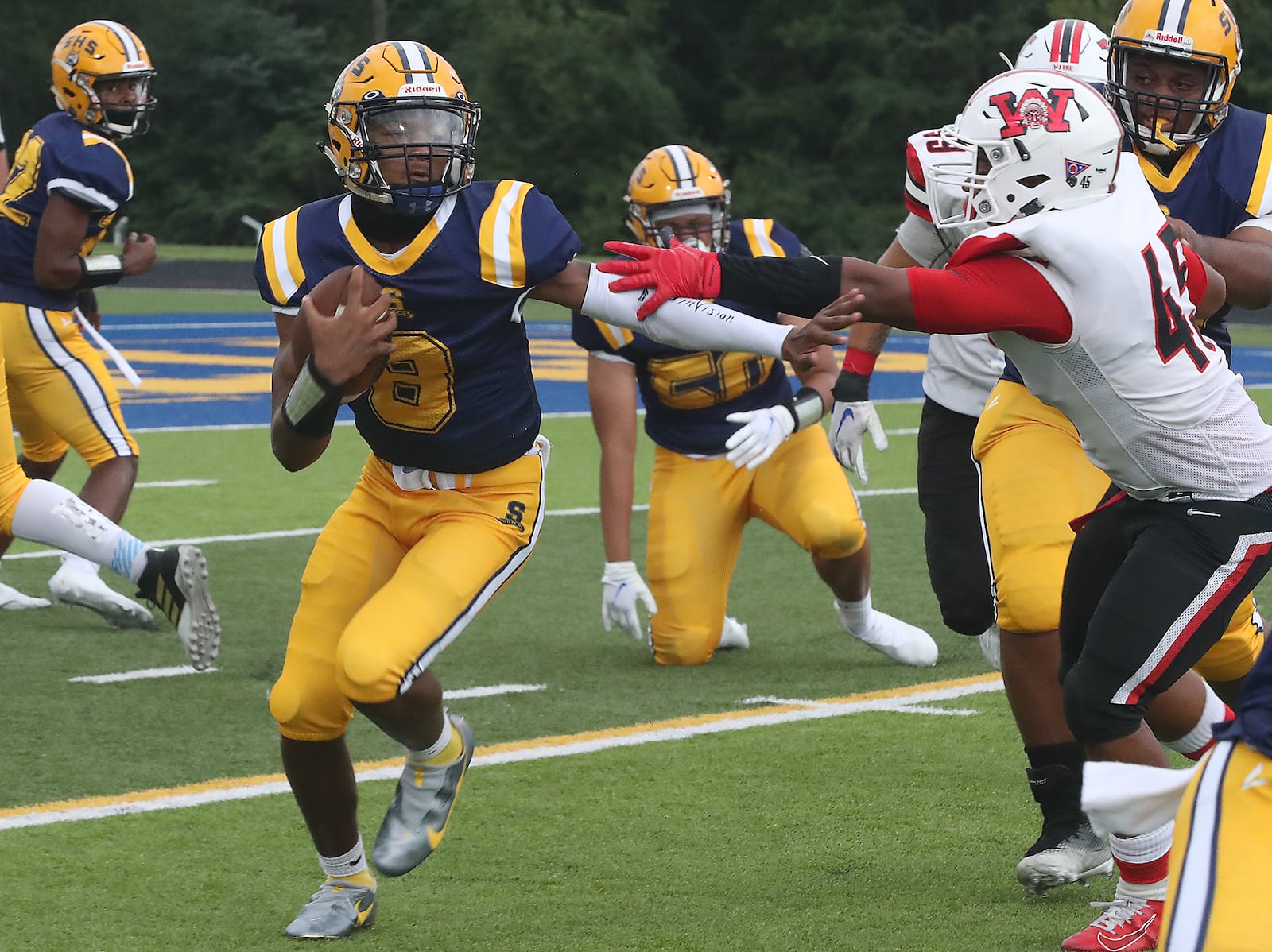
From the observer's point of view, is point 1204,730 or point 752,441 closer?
point 1204,730

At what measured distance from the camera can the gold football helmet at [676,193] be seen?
6.02 metres

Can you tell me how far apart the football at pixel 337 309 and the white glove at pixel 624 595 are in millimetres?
2508

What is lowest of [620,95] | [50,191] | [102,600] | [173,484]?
[620,95]

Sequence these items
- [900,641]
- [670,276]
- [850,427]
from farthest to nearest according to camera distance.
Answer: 1. [900,641]
2. [850,427]
3. [670,276]

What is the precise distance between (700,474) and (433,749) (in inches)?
105

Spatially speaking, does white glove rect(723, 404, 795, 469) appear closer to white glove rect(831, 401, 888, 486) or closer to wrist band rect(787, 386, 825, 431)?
white glove rect(831, 401, 888, 486)

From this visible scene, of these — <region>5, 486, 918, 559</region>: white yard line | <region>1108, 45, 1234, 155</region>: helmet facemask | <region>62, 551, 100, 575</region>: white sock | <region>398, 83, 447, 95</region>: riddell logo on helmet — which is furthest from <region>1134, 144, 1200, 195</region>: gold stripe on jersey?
<region>62, 551, 100, 575</region>: white sock

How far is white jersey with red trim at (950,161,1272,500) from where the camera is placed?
3.09m

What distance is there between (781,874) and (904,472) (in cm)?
609

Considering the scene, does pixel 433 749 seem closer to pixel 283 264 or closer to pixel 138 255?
pixel 283 264

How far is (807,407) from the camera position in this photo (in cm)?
559

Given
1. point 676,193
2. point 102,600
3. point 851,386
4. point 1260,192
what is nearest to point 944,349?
point 851,386

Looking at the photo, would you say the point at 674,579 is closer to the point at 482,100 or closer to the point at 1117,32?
the point at 1117,32

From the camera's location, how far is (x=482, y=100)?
32.9 m
